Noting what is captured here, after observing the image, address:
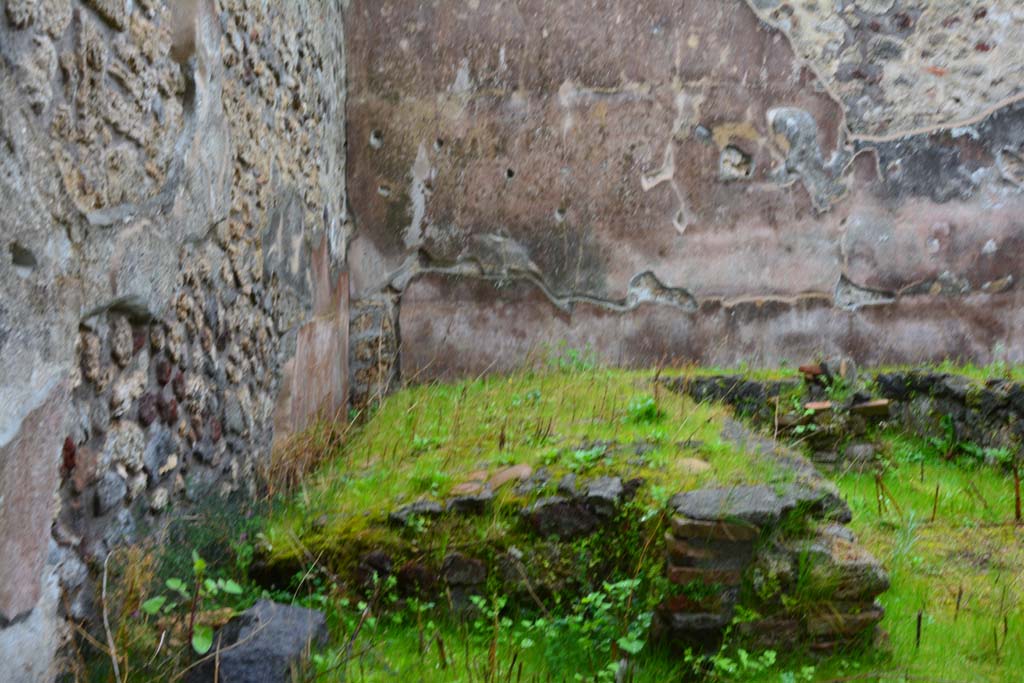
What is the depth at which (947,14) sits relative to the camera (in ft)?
16.3

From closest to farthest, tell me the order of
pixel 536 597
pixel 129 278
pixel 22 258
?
pixel 22 258 → pixel 129 278 → pixel 536 597

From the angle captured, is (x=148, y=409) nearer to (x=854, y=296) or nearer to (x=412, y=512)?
(x=412, y=512)

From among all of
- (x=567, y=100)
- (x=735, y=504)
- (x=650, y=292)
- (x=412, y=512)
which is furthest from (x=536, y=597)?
(x=567, y=100)

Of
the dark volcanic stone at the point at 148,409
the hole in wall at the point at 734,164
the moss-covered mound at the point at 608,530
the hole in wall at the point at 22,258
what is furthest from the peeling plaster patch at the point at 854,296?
the hole in wall at the point at 22,258

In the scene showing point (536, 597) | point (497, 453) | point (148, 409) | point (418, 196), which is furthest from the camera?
point (418, 196)

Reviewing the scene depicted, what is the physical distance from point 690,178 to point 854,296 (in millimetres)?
1176

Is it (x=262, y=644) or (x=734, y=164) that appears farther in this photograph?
(x=734, y=164)

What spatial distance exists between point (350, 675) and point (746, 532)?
0.99 m

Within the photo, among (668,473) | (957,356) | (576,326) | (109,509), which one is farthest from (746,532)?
(957,356)

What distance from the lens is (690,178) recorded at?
4.88 meters

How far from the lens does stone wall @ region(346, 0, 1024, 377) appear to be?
15.6ft

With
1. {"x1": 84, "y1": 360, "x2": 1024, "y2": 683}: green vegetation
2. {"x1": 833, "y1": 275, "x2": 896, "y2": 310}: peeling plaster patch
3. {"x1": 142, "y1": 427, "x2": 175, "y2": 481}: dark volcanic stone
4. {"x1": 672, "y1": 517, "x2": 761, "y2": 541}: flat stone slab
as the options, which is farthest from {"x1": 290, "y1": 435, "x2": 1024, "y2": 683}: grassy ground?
{"x1": 833, "y1": 275, "x2": 896, "y2": 310}: peeling plaster patch

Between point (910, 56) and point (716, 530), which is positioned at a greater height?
point (910, 56)

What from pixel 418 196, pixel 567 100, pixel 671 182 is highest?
pixel 567 100
